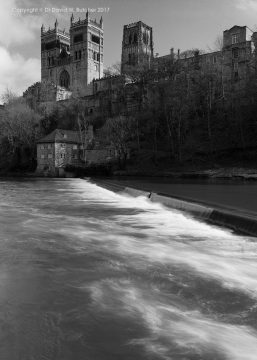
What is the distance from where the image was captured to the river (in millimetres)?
4473

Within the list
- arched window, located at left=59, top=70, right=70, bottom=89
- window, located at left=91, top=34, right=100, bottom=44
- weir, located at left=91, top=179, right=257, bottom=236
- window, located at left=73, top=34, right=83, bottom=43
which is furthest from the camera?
window, located at left=91, top=34, right=100, bottom=44

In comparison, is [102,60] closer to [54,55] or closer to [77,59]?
[77,59]

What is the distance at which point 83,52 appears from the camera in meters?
117

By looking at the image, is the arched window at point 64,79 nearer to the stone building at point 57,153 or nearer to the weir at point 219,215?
the stone building at point 57,153

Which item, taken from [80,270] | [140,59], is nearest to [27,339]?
[80,270]

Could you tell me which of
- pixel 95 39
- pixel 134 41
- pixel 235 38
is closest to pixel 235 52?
pixel 235 38

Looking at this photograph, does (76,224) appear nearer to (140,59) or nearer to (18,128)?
(18,128)

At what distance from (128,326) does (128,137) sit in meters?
59.2

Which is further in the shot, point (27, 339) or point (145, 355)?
point (27, 339)

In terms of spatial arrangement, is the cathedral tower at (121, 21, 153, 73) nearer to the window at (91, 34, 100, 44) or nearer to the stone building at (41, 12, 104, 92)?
the stone building at (41, 12, 104, 92)

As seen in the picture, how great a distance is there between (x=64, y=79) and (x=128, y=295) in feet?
401

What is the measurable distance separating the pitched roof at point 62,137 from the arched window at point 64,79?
49.1 meters

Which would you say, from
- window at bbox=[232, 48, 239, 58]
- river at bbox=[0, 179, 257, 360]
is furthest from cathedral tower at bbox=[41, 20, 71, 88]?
river at bbox=[0, 179, 257, 360]

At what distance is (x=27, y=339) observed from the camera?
180 inches
